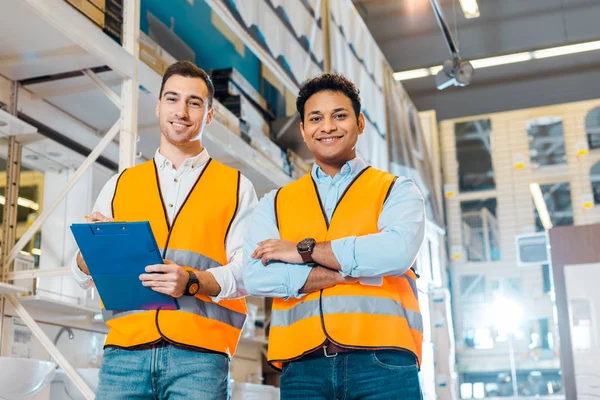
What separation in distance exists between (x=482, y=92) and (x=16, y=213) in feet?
27.8

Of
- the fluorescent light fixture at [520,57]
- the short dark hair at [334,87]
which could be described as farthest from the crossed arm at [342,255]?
the fluorescent light fixture at [520,57]

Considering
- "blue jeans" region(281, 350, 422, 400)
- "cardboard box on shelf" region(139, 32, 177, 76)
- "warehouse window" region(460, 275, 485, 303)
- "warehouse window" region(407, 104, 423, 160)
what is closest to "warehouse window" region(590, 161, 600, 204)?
"warehouse window" region(460, 275, 485, 303)

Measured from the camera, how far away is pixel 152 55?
13.0ft

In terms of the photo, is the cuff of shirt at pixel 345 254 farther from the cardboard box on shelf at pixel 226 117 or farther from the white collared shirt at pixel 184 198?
the cardboard box on shelf at pixel 226 117

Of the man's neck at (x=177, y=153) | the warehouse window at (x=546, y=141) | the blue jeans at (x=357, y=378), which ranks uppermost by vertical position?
the warehouse window at (x=546, y=141)

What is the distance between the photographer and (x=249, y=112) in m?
5.20

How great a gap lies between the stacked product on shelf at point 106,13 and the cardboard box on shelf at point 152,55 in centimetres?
35

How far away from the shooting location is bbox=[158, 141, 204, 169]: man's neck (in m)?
1.97

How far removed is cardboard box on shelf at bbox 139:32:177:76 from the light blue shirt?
2.19m

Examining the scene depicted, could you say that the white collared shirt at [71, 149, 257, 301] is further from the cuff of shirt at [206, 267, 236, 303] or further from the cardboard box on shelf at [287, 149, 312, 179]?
the cardboard box on shelf at [287, 149, 312, 179]

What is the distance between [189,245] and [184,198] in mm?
154

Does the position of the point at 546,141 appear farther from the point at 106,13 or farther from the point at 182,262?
the point at 182,262

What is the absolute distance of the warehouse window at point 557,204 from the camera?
9484 millimetres

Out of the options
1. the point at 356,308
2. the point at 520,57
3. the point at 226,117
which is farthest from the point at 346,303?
the point at 520,57
